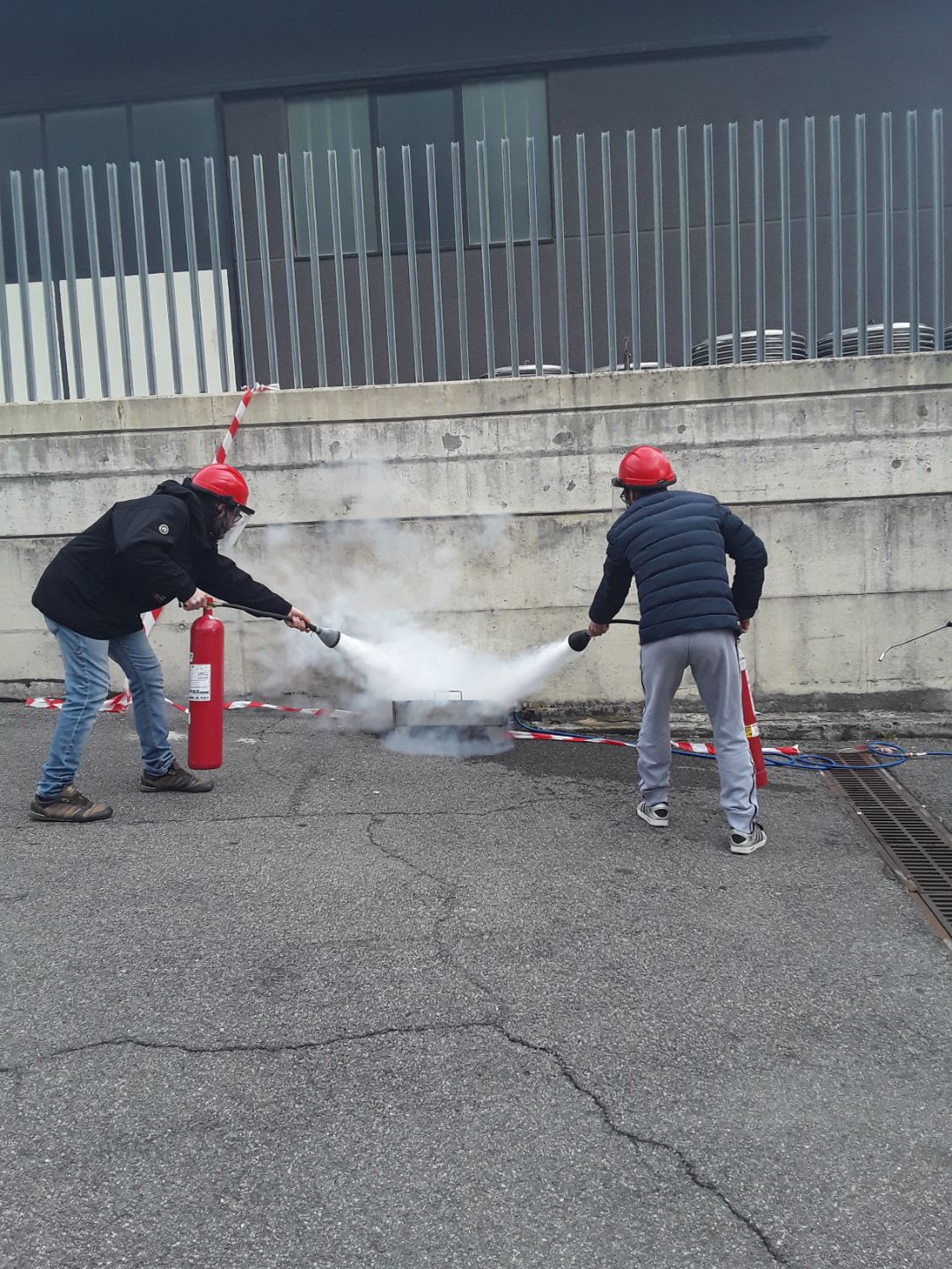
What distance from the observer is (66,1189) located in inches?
90.0

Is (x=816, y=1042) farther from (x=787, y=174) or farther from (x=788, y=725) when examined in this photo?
(x=787, y=174)

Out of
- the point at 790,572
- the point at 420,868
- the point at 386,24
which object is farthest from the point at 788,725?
the point at 386,24

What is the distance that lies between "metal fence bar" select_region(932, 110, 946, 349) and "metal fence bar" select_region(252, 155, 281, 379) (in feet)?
14.5

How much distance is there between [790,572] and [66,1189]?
18.7 feet

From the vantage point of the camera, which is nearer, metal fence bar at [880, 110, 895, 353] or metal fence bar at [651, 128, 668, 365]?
metal fence bar at [651, 128, 668, 365]

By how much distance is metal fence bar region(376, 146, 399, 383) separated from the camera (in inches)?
267

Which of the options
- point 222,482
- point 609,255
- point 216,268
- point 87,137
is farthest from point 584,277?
point 87,137

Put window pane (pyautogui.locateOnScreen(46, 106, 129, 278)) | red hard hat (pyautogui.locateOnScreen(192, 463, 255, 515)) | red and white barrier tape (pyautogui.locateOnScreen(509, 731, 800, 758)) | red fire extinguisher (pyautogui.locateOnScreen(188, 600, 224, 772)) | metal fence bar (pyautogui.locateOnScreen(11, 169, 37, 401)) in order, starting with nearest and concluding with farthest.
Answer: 1. red hard hat (pyautogui.locateOnScreen(192, 463, 255, 515))
2. red fire extinguisher (pyautogui.locateOnScreen(188, 600, 224, 772))
3. red and white barrier tape (pyautogui.locateOnScreen(509, 731, 800, 758))
4. metal fence bar (pyautogui.locateOnScreen(11, 169, 37, 401))
5. window pane (pyautogui.locateOnScreen(46, 106, 129, 278))

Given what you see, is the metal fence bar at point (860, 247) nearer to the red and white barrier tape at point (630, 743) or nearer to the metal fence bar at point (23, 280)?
the red and white barrier tape at point (630, 743)

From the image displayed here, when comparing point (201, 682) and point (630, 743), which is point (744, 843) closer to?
point (630, 743)

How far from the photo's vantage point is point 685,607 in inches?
181

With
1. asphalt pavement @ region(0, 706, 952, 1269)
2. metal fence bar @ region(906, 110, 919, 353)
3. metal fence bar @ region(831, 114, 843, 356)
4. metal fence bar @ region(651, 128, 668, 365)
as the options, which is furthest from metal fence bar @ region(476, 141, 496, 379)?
asphalt pavement @ region(0, 706, 952, 1269)

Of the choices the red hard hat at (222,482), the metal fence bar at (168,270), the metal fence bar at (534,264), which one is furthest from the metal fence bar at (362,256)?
the red hard hat at (222,482)

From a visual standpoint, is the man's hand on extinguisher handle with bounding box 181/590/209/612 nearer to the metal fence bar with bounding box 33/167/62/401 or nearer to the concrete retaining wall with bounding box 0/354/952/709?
the concrete retaining wall with bounding box 0/354/952/709
